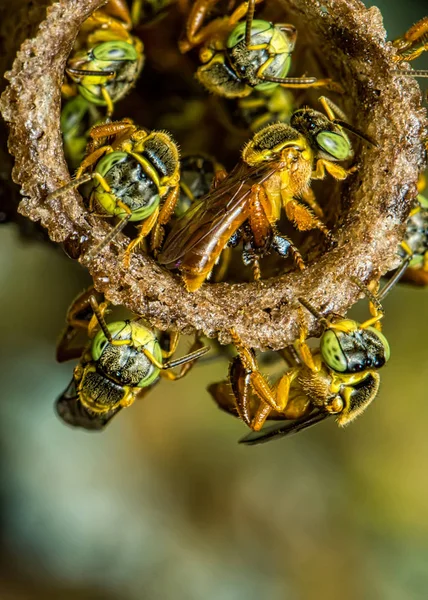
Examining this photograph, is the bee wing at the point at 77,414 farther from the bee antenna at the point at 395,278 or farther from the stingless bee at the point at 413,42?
the stingless bee at the point at 413,42

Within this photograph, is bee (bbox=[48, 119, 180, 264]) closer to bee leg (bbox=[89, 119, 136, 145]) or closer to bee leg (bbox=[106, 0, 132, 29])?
bee leg (bbox=[89, 119, 136, 145])

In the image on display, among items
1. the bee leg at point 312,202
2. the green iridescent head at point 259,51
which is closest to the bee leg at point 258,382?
the bee leg at point 312,202

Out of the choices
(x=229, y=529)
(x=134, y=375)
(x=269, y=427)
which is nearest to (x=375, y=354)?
(x=269, y=427)

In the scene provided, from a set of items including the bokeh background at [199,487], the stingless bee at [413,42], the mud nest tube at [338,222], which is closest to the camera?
the mud nest tube at [338,222]

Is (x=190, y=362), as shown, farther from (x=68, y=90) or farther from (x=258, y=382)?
(x=68, y=90)

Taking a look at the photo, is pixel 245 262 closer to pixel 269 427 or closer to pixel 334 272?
pixel 334 272

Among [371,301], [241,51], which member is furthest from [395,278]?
[241,51]

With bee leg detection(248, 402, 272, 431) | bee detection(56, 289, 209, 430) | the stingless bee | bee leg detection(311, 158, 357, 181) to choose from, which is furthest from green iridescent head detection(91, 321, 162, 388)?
the stingless bee
